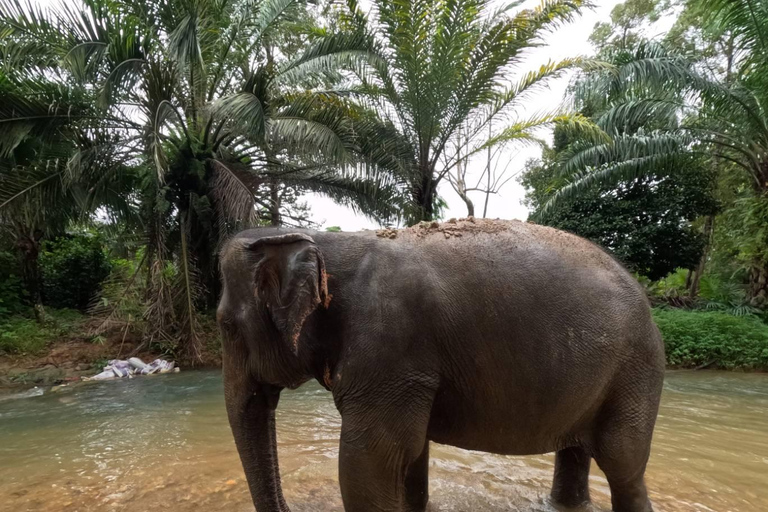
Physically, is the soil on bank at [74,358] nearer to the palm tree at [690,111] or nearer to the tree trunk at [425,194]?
the tree trunk at [425,194]

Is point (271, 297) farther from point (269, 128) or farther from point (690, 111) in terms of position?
point (690, 111)

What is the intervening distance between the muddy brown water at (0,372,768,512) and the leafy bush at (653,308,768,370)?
3.16m

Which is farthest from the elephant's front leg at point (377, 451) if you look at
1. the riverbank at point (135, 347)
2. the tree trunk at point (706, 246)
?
the tree trunk at point (706, 246)

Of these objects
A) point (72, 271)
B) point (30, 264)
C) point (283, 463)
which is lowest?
point (283, 463)

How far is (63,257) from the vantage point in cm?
1287

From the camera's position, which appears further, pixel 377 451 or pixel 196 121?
pixel 196 121

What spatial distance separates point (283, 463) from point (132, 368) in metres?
6.65

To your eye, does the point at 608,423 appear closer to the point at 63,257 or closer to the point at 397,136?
the point at 397,136

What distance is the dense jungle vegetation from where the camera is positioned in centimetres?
851

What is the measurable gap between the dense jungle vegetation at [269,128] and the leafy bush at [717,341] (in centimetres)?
3

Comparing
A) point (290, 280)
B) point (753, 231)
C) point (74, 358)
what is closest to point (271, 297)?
point (290, 280)

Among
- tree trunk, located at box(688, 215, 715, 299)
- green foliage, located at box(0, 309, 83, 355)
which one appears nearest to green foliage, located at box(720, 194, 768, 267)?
tree trunk, located at box(688, 215, 715, 299)

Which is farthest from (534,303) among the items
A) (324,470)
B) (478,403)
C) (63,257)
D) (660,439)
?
(63,257)

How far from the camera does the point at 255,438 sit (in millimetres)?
2154
